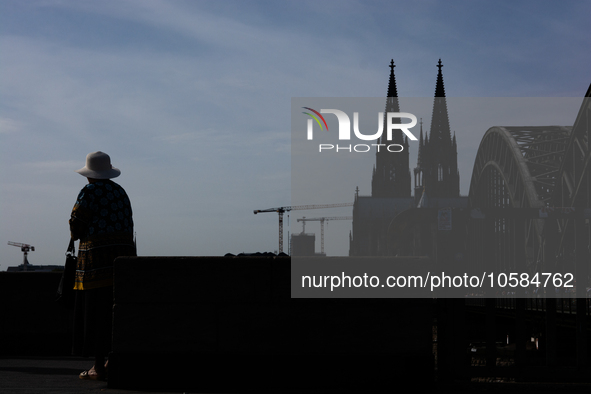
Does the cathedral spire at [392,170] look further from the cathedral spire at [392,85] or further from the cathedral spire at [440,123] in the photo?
the cathedral spire at [440,123]

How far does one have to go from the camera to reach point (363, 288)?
5684mm

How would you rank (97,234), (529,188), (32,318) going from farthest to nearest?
(529,188) < (32,318) < (97,234)

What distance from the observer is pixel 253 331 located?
18.7 feet

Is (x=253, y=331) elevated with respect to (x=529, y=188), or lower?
lower

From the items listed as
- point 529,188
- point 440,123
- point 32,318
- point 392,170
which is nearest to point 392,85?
point 440,123

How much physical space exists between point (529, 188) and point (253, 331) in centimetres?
5409

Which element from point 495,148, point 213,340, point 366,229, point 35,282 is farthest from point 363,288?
point 366,229

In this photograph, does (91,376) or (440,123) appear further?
(440,123)

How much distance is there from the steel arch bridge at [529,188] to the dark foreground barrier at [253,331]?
117 feet

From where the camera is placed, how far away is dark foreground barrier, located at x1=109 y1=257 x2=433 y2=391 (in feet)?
18.6

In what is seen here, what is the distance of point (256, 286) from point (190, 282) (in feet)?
1.62

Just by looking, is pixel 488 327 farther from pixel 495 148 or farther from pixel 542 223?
pixel 495 148

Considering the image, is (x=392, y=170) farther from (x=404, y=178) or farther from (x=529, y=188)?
(x=529, y=188)

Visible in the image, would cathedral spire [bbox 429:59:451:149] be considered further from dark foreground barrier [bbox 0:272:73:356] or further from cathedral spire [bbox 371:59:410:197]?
dark foreground barrier [bbox 0:272:73:356]
